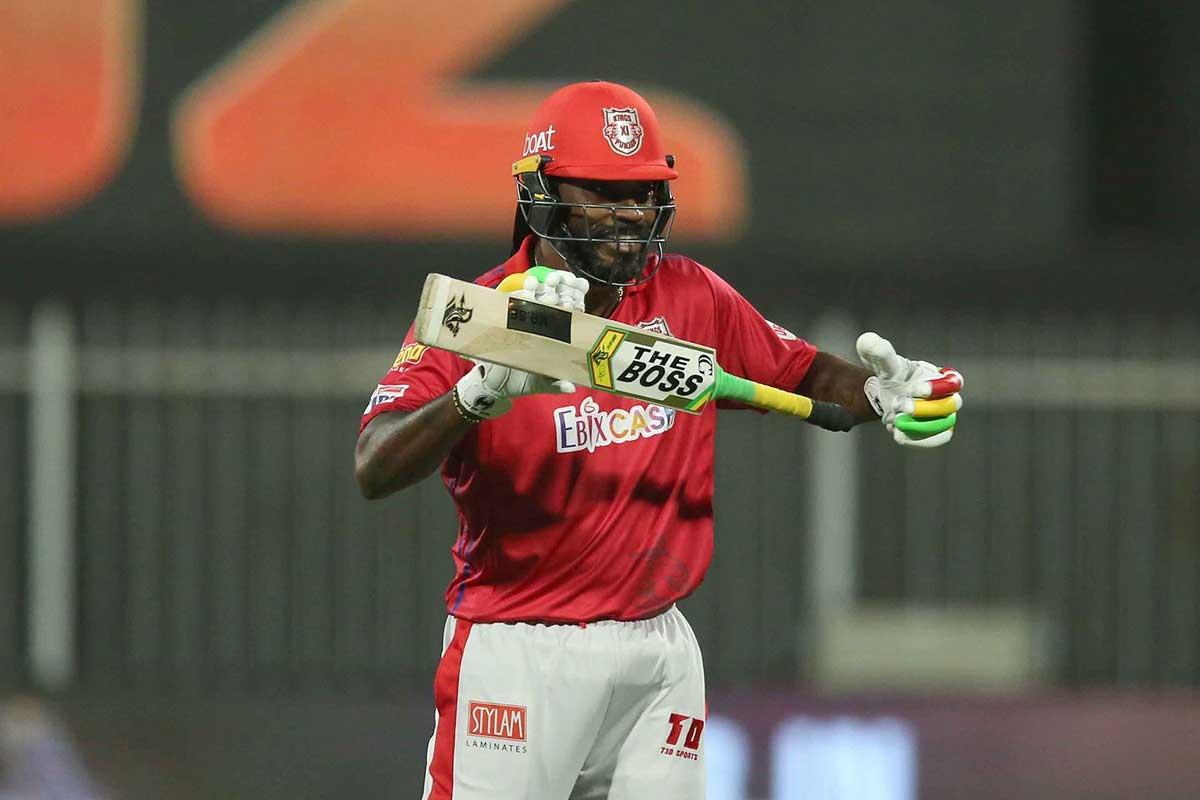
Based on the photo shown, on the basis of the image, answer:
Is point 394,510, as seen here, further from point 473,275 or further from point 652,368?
point 652,368

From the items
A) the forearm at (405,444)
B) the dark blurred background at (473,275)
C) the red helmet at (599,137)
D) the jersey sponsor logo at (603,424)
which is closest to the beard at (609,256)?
the red helmet at (599,137)

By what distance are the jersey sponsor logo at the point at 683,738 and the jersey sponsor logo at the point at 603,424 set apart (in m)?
0.56

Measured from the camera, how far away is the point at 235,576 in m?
8.55

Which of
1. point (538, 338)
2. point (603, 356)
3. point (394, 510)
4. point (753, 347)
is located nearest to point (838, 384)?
point (753, 347)

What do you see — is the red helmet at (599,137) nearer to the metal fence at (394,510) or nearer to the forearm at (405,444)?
the forearm at (405,444)

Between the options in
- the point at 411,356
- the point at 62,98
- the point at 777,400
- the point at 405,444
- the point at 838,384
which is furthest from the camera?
the point at 62,98

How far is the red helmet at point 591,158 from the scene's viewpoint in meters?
4.02

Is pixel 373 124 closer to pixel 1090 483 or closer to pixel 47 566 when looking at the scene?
pixel 47 566

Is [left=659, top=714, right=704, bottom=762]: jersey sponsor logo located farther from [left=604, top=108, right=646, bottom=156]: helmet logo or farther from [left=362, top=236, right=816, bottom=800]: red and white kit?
[left=604, top=108, right=646, bottom=156]: helmet logo

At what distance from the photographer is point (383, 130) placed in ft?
29.7

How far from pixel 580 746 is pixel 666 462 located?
0.59 m

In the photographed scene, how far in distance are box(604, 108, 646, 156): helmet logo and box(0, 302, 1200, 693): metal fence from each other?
4340 mm

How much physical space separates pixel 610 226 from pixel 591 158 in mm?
142

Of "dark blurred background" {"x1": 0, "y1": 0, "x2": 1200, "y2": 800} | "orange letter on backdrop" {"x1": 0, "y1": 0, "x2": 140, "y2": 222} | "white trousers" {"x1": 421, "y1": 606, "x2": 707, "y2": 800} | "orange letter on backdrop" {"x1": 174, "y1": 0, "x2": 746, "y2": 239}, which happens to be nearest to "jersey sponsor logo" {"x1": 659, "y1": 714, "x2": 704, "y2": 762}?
"white trousers" {"x1": 421, "y1": 606, "x2": 707, "y2": 800}
